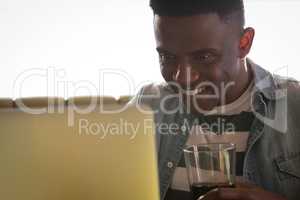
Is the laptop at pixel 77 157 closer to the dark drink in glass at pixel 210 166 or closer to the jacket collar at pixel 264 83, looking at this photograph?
the dark drink in glass at pixel 210 166

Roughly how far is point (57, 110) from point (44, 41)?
1.28 meters

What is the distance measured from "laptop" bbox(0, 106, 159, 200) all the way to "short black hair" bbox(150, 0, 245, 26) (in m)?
0.57

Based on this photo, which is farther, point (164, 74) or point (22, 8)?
point (22, 8)

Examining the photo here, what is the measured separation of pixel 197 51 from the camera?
3.61 ft

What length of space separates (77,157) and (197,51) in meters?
0.58

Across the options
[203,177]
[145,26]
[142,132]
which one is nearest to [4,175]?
[142,132]

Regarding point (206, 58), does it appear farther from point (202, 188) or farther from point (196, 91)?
point (202, 188)

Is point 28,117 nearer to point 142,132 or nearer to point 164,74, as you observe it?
point 142,132

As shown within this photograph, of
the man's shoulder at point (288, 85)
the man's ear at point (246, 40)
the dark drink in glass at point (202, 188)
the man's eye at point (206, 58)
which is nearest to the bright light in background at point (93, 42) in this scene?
the man's shoulder at point (288, 85)

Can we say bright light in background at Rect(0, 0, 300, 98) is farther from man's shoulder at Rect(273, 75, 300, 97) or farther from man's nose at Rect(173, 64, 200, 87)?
man's nose at Rect(173, 64, 200, 87)

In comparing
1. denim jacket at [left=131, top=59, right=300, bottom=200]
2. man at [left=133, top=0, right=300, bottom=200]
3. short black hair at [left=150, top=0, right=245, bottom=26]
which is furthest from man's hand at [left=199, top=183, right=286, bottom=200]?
short black hair at [left=150, top=0, right=245, bottom=26]

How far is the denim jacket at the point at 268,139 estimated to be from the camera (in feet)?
3.94

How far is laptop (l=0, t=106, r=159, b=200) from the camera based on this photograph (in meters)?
0.61

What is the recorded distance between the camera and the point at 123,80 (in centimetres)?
175
